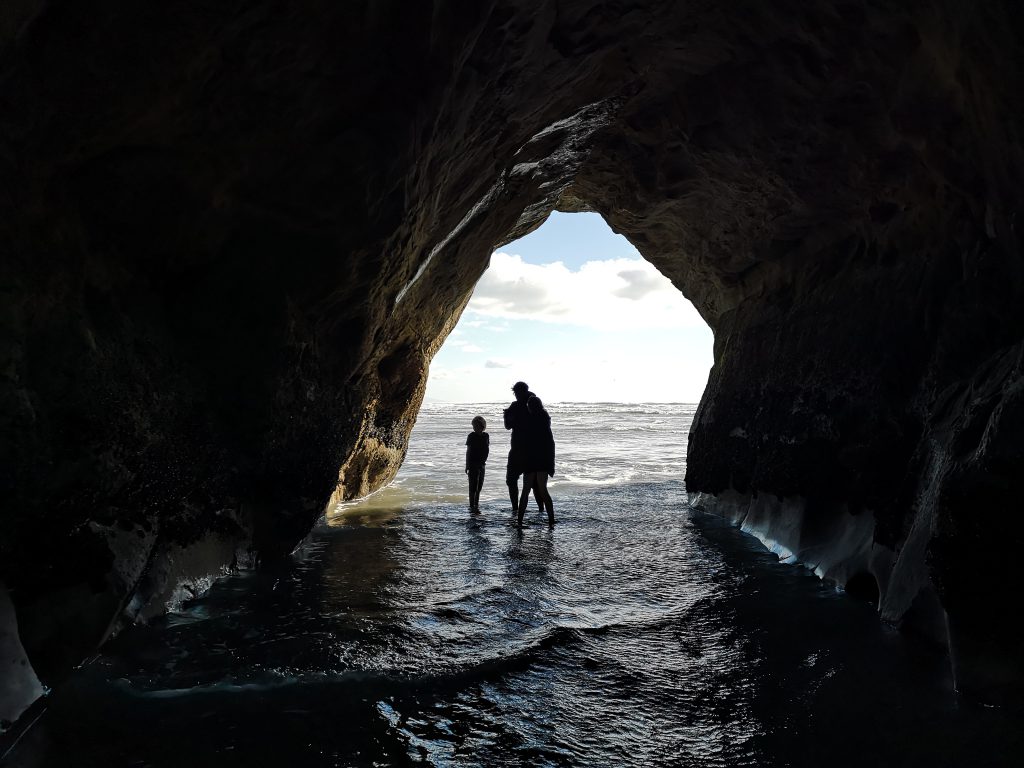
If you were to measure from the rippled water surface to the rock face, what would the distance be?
0.42 metres

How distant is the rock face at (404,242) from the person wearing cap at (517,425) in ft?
6.25

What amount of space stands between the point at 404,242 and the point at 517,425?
317 cm

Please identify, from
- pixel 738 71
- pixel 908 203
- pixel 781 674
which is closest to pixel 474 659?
pixel 781 674

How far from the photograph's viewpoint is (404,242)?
6176mm

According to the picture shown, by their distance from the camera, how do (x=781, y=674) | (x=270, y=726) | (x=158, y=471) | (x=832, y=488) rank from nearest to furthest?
(x=270, y=726) → (x=781, y=674) → (x=158, y=471) → (x=832, y=488)

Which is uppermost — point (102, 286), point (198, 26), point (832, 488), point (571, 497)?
point (198, 26)

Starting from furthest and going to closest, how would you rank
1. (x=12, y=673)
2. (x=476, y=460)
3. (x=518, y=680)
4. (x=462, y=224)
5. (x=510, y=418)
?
(x=476, y=460) < (x=510, y=418) < (x=462, y=224) < (x=518, y=680) < (x=12, y=673)

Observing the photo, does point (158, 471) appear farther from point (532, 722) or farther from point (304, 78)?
point (532, 722)

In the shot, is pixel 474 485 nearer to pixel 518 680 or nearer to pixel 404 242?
pixel 404 242

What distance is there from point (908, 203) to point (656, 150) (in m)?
3.29

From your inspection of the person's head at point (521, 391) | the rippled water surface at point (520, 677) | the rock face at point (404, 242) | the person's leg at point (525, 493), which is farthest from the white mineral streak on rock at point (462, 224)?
the rippled water surface at point (520, 677)

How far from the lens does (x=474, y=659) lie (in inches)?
141

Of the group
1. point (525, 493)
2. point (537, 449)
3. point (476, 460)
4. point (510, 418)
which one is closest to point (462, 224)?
point (510, 418)

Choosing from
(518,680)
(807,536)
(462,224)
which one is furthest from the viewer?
(462,224)
